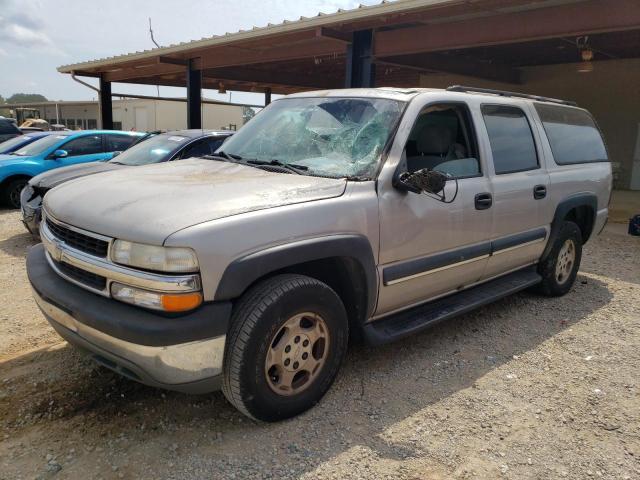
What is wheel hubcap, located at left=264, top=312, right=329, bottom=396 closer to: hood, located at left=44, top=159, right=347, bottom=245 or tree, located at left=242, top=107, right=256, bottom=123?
hood, located at left=44, top=159, right=347, bottom=245

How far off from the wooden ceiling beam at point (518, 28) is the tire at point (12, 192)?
6954 millimetres

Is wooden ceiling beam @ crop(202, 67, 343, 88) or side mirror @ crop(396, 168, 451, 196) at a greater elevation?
wooden ceiling beam @ crop(202, 67, 343, 88)

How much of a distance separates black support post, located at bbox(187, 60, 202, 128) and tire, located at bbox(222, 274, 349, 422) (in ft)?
40.3

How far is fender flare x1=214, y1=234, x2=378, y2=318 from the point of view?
2480 millimetres

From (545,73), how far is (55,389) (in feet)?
47.7

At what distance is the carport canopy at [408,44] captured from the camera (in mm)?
7695

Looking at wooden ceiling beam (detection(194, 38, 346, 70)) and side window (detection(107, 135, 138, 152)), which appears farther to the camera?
wooden ceiling beam (detection(194, 38, 346, 70))

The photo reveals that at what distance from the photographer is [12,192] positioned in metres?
9.57

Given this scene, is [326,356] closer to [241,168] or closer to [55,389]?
[241,168]

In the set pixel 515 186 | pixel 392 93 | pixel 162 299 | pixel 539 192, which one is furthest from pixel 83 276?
pixel 539 192

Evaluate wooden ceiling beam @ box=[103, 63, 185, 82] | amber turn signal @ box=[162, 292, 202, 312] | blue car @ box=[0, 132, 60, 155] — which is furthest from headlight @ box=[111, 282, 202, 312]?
wooden ceiling beam @ box=[103, 63, 185, 82]

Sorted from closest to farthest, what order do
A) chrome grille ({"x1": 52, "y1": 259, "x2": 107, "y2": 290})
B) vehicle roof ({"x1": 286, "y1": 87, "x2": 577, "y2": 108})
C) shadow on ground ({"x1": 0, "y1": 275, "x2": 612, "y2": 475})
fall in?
chrome grille ({"x1": 52, "y1": 259, "x2": 107, "y2": 290}) → shadow on ground ({"x1": 0, "y1": 275, "x2": 612, "y2": 475}) → vehicle roof ({"x1": 286, "y1": 87, "x2": 577, "y2": 108})

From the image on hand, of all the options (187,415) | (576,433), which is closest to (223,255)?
(187,415)

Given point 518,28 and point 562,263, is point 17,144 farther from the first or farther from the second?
point 562,263
